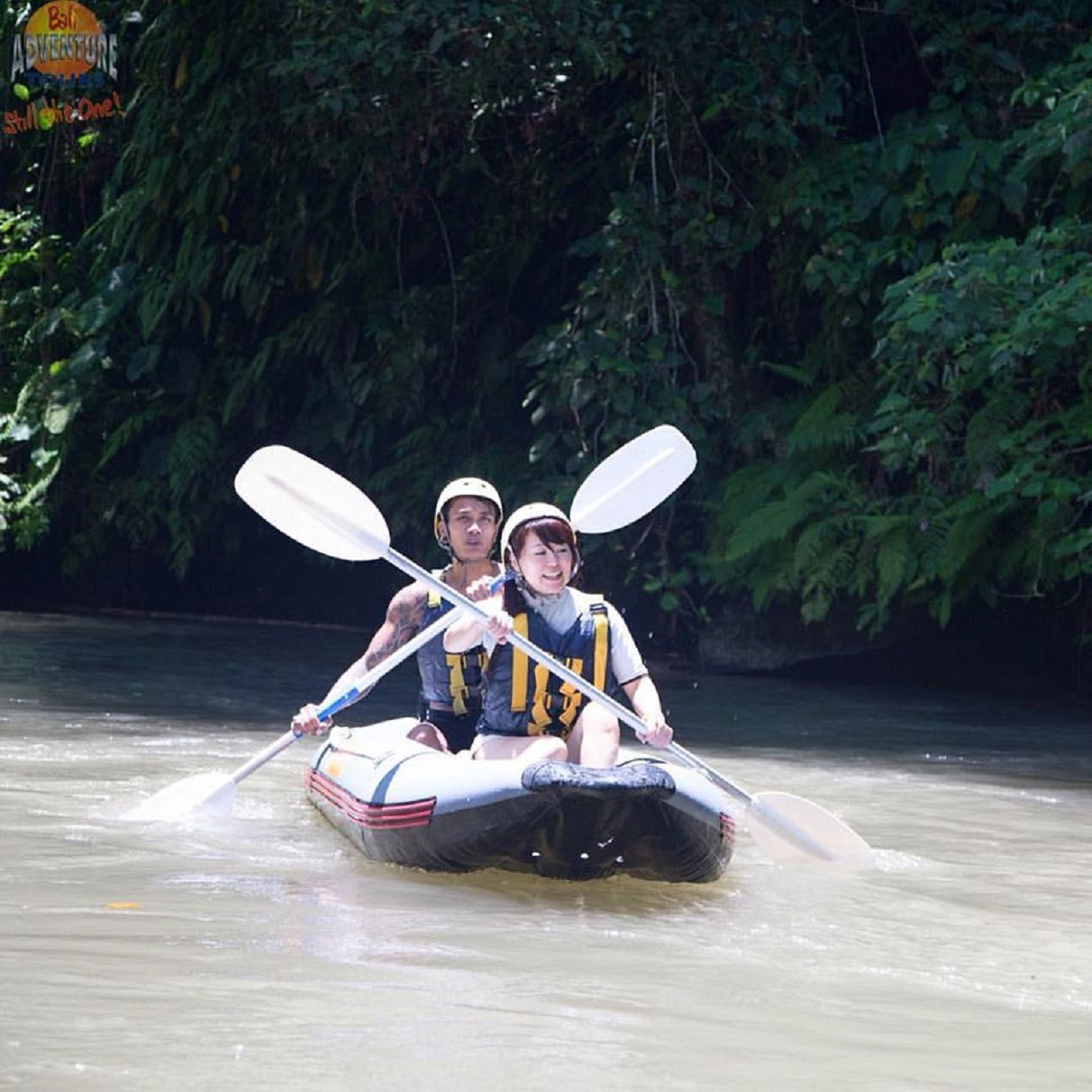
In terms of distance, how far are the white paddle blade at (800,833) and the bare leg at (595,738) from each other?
0.50 m

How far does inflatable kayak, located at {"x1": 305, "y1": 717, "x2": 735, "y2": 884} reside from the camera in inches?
189

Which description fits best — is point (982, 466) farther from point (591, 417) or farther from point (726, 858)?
point (726, 858)

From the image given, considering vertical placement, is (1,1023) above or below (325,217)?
below

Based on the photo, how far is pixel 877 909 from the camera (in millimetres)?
4918

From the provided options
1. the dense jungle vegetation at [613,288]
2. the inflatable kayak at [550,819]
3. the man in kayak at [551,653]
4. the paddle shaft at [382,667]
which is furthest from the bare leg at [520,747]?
the dense jungle vegetation at [613,288]

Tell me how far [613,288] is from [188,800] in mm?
5113

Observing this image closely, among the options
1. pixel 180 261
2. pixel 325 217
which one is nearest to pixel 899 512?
pixel 325 217

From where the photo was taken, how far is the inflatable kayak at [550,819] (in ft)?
15.7

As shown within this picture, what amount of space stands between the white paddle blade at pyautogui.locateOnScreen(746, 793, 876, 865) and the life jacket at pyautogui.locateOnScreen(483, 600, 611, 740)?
576 mm

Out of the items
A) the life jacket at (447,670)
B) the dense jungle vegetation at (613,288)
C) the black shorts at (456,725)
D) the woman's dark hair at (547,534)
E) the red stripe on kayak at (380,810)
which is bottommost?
the red stripe on kayak at (380,810)

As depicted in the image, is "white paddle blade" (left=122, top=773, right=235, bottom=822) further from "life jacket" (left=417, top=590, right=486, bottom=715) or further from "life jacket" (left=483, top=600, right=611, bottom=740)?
"life jacket" (left=483, top=600, right=611, bottom=740)

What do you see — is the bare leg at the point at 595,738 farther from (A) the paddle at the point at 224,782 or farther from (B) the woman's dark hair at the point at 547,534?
(A) the paddle at the point at 224,782

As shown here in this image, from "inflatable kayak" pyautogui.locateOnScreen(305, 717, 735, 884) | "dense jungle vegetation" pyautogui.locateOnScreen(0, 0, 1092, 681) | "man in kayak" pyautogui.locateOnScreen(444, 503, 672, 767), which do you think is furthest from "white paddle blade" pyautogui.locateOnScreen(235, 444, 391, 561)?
"dense jungle vegetation" pyautogui.locateOnScreen(0, 0, 1092, 681)

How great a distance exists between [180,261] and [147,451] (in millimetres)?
1309
